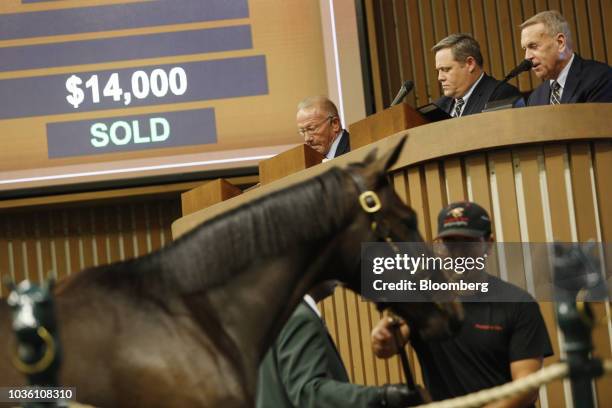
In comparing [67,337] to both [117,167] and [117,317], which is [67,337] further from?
[117,167]

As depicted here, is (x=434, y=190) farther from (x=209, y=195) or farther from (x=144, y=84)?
(x=144, y=84)

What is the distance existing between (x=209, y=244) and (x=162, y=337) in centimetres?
32

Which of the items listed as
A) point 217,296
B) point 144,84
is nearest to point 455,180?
point 217,296

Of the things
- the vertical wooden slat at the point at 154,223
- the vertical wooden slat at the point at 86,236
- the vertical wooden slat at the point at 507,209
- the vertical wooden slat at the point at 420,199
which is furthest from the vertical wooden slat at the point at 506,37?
the vertical wooden slat at the point at 507,209

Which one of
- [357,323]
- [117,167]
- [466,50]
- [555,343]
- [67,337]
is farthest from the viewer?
[117,167]

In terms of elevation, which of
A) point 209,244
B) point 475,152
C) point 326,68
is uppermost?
point 326,68

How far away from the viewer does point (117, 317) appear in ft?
Result: 9.66

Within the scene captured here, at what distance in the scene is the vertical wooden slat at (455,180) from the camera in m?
4.52

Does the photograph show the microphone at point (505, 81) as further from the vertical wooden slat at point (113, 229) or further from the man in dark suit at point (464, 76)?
the vertical wooden slat at point (113, 229)

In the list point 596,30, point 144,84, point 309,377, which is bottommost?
point 309,377

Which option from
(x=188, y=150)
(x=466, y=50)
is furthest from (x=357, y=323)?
(x=188, y=150)

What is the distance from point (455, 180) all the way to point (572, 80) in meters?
0.94

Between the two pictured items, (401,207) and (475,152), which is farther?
(475,152)

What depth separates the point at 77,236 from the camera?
8.33m
